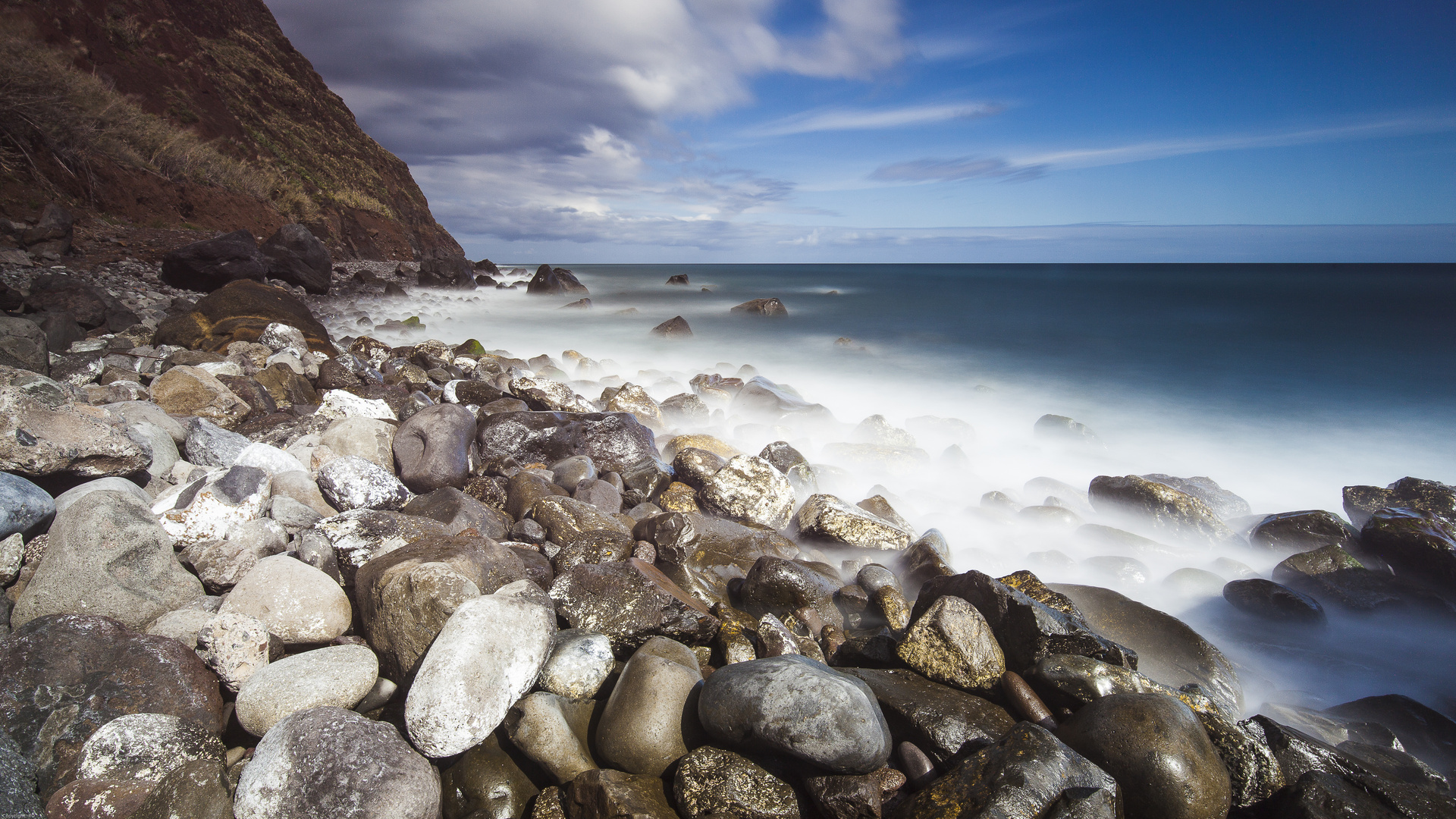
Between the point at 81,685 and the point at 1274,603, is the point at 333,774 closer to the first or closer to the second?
the point at 81,685

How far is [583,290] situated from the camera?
31.0 m

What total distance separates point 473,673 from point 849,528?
9.03 ft

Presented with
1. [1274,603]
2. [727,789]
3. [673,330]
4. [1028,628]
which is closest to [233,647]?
[727,789]

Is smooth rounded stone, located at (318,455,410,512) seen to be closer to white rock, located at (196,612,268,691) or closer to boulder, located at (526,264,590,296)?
white rock, located at (196,612,268,691)

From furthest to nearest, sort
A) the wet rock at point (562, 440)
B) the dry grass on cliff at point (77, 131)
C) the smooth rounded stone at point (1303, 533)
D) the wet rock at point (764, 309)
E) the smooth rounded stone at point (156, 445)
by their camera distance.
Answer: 1. the wet rock at point (764, 309)
2. the dry grass on cliff at point (77, 131)
3. the smooth rounded stone at point (1303, 533)
4. the wet rock at point (562, 440)
5. the smooth rounded stone at point (156, 445)

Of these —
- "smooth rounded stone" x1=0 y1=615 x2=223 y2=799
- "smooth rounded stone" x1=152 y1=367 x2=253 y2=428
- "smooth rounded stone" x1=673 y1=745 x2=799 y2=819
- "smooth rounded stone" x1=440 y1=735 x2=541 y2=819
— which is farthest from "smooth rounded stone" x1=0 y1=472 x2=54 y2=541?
"smooth rounded stone" x1=673 y1=745 x2=799 y2=819

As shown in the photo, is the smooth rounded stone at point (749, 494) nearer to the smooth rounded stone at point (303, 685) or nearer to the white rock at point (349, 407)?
the smooth rounded stone at point (303, 685)

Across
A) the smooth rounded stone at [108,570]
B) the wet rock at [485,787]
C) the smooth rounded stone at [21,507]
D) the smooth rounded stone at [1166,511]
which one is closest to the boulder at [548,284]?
the smooth rounded stone at [1166,511]

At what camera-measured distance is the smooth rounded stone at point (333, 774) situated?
1.75m

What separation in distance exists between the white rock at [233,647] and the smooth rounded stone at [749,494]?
2798mm

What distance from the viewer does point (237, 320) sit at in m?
7.24

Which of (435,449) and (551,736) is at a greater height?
(435,449)

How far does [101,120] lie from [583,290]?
18929mm

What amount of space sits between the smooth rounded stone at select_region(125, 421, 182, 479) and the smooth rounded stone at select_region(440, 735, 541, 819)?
2746 millimetres
